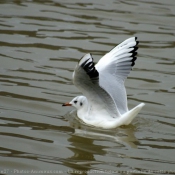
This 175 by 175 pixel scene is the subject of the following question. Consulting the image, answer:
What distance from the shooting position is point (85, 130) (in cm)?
778

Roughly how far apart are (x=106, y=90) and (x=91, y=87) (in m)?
0.58

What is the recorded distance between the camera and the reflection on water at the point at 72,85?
665cm

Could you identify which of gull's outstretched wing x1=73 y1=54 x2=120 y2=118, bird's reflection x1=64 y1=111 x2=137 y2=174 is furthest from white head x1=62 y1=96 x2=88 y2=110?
gull's outstretched wing x1=73 y1=54 x2=120 y2=118

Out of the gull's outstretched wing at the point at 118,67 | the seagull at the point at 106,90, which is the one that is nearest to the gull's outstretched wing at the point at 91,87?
the seagull at the point at 106,90

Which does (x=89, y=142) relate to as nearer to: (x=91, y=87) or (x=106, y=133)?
(x=106, y=133)

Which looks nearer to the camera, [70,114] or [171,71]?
[70,114]

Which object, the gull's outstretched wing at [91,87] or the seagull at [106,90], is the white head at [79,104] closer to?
the seagull at [106,90]

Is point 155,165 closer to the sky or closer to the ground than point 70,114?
closer to the ground

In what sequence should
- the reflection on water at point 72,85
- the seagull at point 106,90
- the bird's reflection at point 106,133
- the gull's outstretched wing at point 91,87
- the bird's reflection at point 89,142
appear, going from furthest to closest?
the bird's reflection at point 106,133 < the seagull at point 106,90 < the gull's outstretched wing at point 91,87 < the reflection on water at point 72,85 < the bird's reflection at point 89,142

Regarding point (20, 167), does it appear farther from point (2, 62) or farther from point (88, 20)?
point (88, 20)

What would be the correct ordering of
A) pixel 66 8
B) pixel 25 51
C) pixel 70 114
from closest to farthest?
pixel 70 114
pixel 25 51
pixel 66 8

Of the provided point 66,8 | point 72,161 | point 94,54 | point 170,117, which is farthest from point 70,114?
point 66,8

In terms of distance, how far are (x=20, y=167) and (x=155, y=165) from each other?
141 centimetres

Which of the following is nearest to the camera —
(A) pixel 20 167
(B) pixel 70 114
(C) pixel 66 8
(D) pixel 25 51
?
(A) pixel 20 167
